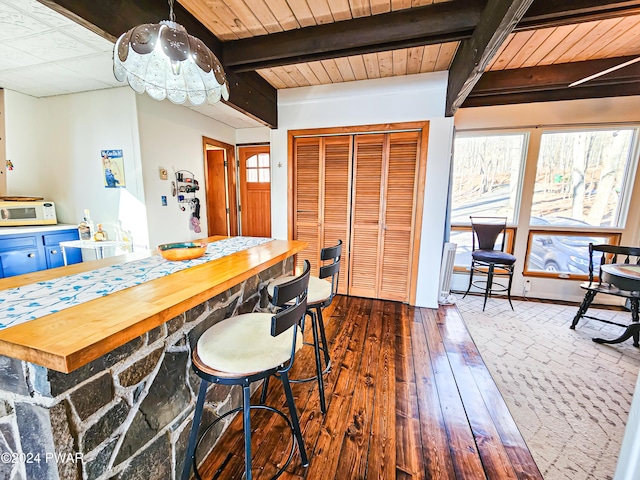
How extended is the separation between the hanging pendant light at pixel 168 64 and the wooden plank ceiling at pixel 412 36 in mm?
304

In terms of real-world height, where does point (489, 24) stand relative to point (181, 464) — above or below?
above

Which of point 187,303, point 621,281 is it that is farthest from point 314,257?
point 621,281

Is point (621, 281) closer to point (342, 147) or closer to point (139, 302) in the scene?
point (342, 147)

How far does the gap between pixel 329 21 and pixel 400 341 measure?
9.19 feet

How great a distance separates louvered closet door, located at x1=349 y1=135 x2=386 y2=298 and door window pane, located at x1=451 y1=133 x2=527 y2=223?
4.54 feet

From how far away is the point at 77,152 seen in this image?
10.2 ft

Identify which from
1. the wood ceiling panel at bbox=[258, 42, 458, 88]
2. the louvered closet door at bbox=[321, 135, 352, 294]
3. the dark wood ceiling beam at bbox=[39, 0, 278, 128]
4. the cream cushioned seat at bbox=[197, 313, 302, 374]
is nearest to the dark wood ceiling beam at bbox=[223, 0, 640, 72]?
the dark wood ceiling beam at bbox=[39, 0, 278, 128]

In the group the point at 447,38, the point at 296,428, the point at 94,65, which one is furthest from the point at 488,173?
the point at 94,65

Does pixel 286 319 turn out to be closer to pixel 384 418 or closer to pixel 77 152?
pixel 384 418

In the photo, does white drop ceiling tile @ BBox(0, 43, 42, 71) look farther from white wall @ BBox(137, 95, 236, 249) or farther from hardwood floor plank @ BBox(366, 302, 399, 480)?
hardwood floor plank @ BBox(366, 302, 399, 480)

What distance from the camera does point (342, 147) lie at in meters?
3.34

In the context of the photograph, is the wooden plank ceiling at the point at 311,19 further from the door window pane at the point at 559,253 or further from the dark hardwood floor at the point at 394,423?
the door window pane at the point at 559,253

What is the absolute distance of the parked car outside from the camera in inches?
144

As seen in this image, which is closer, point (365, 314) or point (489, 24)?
point (489, 24)
